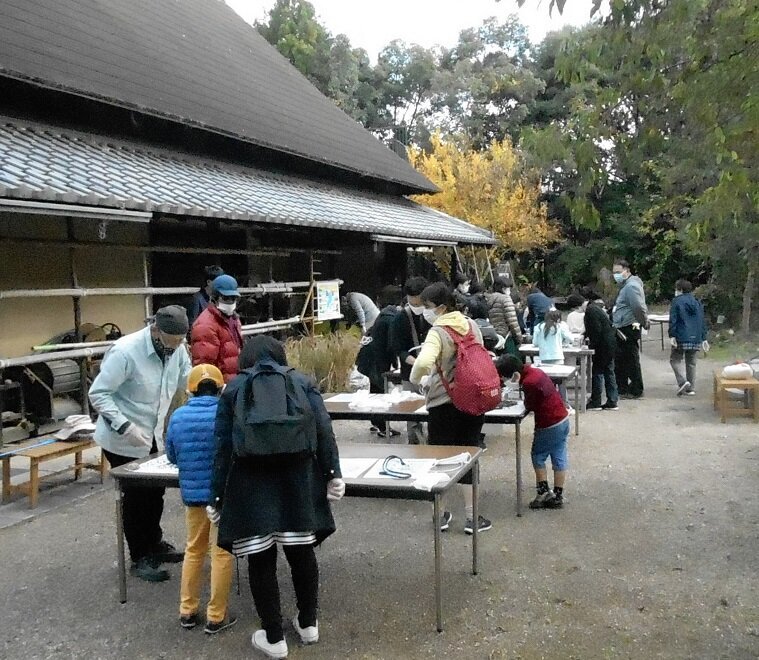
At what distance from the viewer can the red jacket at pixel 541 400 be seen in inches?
211

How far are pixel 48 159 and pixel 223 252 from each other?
10.7ft

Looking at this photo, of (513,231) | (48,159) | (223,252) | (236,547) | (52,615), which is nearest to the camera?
(236,547)

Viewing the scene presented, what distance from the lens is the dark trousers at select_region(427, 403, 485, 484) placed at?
4883 mm

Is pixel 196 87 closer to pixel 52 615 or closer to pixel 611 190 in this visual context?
pixel 52 615

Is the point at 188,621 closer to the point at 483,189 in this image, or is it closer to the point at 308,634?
the point at 308,634

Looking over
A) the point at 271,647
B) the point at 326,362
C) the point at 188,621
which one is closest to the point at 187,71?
the point at 326,362

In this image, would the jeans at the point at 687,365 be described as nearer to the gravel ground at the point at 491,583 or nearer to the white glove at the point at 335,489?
the gravel ground at the point at 491,583

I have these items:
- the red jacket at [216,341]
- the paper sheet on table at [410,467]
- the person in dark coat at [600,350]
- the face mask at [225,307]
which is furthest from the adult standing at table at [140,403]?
the person in dark coat at [600,350]

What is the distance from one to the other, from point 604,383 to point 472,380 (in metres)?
5.52

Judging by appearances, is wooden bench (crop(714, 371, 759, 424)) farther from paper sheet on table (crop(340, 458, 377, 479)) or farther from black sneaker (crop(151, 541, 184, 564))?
black sneaker (crop(151, 541, 184, 564))

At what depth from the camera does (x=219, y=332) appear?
5707mm

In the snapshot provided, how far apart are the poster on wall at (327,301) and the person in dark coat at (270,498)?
29.7 feet

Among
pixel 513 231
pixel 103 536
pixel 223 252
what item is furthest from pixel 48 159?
pixel 513 231

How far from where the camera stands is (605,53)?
418cm
